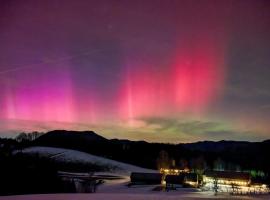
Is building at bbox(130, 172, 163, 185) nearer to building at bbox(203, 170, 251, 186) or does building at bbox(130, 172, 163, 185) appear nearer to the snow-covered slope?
building at bbox(203, 170, 251, 186)

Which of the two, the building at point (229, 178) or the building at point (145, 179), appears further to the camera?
the building at point (229, 178)

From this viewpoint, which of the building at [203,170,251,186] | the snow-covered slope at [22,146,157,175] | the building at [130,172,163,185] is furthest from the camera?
the snow-covered slope at [22,146,157,175]

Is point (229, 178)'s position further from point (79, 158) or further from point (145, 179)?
point (79, 158)

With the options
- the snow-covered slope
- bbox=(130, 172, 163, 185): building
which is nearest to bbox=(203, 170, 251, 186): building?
bbox=(130, 172, 163, 185): building

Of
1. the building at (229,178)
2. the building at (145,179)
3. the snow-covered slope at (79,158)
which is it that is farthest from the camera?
the snow-covered slope at (79,158)

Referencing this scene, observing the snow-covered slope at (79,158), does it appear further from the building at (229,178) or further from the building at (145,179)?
the building at (229,178)

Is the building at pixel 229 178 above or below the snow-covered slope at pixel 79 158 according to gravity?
below

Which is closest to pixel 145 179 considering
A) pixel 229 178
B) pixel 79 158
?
pixel 229 178

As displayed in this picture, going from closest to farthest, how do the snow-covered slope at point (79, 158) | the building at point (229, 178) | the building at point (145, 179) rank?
1. the building at point (145, 179)
2. the building at point (229, 178)
3. the snow-covered slope at point (79, 158)

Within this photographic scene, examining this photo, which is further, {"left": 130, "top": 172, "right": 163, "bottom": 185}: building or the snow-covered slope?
the snow-covered slope

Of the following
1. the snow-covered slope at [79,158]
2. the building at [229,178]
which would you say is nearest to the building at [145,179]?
the building at [229,178]

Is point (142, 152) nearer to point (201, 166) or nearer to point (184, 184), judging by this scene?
point (201, 166)

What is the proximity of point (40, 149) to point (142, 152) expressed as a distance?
44555 mm

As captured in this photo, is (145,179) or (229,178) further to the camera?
(229,178)
